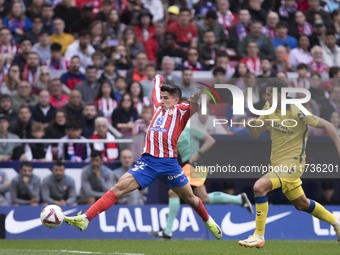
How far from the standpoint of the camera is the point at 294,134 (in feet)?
49.8

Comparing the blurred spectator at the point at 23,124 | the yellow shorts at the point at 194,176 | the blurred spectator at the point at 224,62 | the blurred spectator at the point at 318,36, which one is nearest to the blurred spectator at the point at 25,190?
the blurred spectator at the point at 23,124

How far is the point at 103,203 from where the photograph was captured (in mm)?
14500

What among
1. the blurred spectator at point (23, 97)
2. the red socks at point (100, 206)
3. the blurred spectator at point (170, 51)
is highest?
→ the blurred spectator at point (170, 51)

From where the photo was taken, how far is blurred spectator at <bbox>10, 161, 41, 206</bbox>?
62.4 feet

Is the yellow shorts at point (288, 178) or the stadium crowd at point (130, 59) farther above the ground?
the stadium crowd at point (130, 59)

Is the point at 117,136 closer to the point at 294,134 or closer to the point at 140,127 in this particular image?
the point at 140,127

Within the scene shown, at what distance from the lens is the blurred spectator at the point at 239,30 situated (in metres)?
24.4

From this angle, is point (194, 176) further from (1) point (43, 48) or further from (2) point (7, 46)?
(2) point (7, 46)

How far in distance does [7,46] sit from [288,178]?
9.18 m

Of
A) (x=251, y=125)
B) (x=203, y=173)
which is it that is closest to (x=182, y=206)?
(x=203, y=173)

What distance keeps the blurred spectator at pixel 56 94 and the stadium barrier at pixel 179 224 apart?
3.00m

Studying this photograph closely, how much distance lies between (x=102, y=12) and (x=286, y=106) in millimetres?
9730

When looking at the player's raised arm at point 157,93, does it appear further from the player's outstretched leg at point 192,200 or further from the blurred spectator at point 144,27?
the blurred spectator at point 144,27

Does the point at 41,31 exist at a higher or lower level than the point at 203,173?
higher
